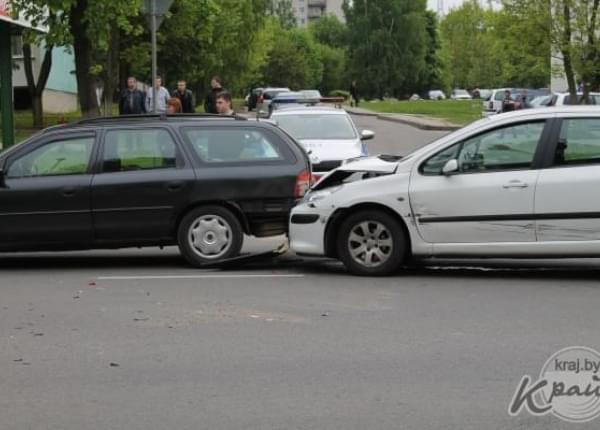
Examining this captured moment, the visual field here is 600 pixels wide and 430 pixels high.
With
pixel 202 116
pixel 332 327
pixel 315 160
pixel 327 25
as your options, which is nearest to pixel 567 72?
pixel 315 160

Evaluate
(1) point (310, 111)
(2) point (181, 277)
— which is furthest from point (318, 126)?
(2) point (181, 277)

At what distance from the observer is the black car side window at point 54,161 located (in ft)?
36.7

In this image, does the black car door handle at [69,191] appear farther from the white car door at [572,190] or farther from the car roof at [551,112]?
the white car door at [572,190]

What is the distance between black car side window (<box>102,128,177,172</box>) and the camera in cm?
1124

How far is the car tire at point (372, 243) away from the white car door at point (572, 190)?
1.33 meters

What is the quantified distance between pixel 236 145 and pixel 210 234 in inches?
40.0

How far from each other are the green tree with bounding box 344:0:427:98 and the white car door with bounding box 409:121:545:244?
96.1 meters

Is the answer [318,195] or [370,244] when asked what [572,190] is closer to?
[370,244]

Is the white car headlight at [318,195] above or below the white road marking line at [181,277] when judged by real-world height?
above

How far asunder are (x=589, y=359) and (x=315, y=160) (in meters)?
11.1

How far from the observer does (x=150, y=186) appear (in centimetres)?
1111

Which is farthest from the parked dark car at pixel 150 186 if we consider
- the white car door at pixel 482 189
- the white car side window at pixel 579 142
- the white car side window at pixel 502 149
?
the white car side window at pixel 579 142

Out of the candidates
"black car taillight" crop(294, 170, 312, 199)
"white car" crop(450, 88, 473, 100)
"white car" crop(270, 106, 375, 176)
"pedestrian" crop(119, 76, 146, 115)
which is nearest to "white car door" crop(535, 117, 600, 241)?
"black car taillight" crop(294, 170, 312, 199)

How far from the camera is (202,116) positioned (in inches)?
465
